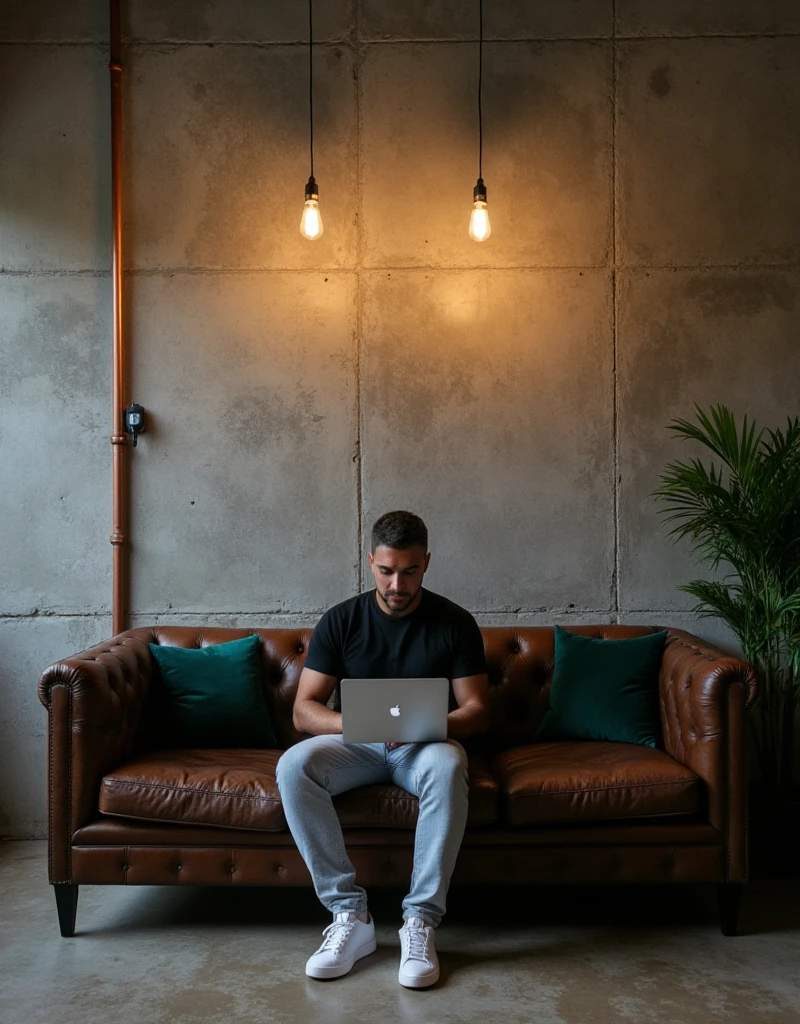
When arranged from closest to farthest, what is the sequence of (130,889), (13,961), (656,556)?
(13,961) < (130,889) < (656,556)

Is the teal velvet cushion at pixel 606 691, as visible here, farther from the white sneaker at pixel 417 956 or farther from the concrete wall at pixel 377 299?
the white sneaker at pixel 417 956

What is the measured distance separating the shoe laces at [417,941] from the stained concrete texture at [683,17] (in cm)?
360

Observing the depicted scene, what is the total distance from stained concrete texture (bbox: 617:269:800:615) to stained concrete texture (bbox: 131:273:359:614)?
1187mm

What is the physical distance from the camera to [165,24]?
4.23 metres

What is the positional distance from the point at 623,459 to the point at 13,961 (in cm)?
288

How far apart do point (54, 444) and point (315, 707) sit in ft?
6.05

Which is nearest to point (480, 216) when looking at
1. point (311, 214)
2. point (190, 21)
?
point (311, 214)

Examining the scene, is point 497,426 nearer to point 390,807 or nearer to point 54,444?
point 390,807

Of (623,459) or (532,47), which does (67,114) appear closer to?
(532,47)

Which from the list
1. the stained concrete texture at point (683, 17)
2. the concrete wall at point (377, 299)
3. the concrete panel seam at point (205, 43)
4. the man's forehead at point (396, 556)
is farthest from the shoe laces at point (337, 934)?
the stained concrete texture at point (683, 17)

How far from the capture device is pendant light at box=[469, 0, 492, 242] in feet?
13.0

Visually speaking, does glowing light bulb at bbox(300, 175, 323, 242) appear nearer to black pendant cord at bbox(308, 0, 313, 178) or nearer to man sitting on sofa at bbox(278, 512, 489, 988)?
black pendant cord at bbox(308, 0, 313, 178)

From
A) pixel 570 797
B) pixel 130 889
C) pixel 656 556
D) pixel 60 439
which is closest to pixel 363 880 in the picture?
pixel 570 797

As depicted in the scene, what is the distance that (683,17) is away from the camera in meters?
4.18
